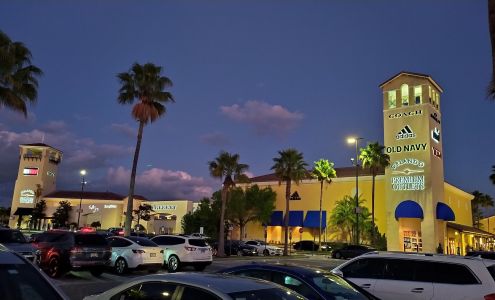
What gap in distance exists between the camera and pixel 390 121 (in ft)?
204

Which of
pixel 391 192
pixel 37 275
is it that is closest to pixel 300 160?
pixel 391 192

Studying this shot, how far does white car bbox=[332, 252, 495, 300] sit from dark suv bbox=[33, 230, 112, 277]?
10.6 metres

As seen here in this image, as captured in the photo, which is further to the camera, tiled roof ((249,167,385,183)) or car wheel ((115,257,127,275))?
tiled roof ((249,167,385,183))

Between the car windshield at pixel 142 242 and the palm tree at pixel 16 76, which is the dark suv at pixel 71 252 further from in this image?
the palm tree at pixel 16 76

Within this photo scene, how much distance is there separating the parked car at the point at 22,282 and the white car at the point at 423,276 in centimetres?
668

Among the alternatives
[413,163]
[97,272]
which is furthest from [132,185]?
[413,163]

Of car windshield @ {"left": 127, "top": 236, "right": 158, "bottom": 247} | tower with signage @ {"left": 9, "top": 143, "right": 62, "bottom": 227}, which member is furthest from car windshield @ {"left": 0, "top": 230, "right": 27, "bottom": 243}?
tower with signage @ {"left": 9, "top": 143, "right": 62, "bottom": 227}

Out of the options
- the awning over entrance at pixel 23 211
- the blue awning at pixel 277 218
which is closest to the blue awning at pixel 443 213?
the blue awning at pixel 277 218

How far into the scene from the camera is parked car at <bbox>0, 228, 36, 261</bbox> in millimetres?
15148

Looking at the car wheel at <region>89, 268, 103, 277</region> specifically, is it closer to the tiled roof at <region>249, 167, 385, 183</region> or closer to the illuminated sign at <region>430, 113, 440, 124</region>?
the illuminated sign at <region>430, 113, 440, 124</region>

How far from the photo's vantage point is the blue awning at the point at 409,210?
5722 cm

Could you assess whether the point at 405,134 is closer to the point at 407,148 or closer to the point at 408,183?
the point at 407,148

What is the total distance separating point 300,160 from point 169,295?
5078 centimetres

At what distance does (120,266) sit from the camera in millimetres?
19000
